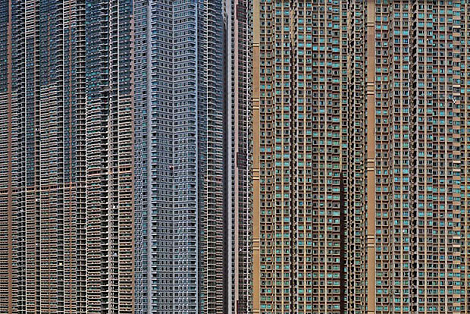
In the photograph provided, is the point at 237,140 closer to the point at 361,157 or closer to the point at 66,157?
the point at 361,157

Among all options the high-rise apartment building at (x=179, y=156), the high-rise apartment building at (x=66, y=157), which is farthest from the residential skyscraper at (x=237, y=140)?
the high-rise apartment building at (x=66, y=157)

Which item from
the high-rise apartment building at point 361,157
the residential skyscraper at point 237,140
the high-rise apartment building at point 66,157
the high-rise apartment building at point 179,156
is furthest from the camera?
the high-rise apartment building at point 66,157

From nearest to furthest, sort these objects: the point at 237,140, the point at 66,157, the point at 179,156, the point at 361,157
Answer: the point at 361,157 < the point at 179,156 < the point at 237,140 < the point at 66,157

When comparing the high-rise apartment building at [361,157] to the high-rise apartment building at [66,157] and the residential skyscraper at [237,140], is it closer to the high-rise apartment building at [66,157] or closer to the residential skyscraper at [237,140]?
the residential skyscraper at [237,140]

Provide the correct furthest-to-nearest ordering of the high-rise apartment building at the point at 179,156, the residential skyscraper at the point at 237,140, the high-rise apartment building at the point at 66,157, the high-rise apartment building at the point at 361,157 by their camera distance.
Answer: the high-rise apartment building at the point at 66,157
the residential skyscraper at the point at 237,140
the high-rise apartment building at the point at 179,156
the high-rise apartment building at the point at 361,157

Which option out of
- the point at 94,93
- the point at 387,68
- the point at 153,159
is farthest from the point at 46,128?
the point at 387,68

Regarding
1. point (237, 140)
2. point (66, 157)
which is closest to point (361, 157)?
point (237, 140)
